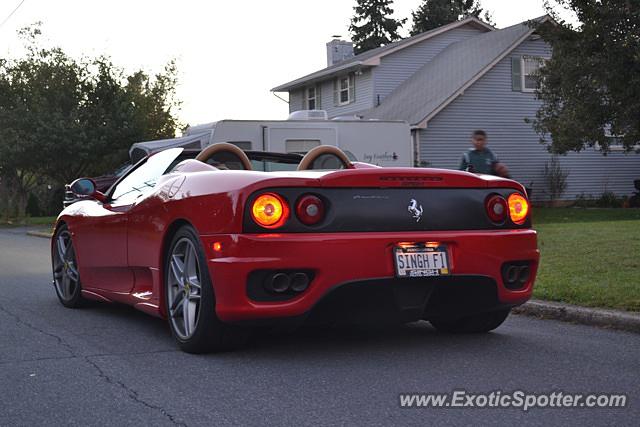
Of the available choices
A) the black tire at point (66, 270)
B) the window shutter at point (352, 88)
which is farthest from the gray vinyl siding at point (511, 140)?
the black tire at point (66, 270)

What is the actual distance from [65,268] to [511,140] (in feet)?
80.3

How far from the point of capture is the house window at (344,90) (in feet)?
113

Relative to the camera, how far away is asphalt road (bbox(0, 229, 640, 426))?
12.8 ft

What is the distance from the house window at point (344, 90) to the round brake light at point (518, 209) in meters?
29.0

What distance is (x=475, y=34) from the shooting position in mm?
36812

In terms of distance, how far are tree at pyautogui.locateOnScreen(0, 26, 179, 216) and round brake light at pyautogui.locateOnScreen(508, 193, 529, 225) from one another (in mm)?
29105

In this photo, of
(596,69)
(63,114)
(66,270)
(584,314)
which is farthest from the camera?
(63,114)

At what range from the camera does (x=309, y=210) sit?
4.85 meters

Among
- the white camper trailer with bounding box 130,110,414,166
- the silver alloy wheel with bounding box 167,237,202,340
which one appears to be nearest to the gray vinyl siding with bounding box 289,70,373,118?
the white camper trailer with bounding box 130,110,414,166

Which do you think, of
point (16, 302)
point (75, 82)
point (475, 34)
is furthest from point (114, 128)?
point (16, 302)

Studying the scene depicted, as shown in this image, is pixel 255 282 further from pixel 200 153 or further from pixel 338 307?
pixel 200 153

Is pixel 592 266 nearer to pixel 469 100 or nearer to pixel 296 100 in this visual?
pixel 469 100

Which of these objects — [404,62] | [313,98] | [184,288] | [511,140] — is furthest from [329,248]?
[313,98]

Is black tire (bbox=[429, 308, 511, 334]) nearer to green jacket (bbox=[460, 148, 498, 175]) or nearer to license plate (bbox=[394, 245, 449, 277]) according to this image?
license plate (bbox=[394, 245, 449, 277])
